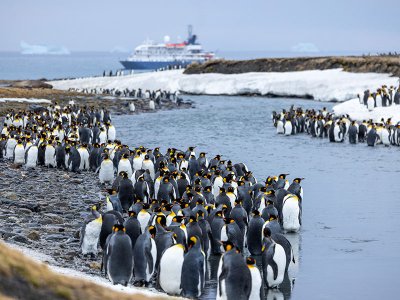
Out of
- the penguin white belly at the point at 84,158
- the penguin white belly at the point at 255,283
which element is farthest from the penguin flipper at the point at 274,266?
the penguin white belly at the point at 84,158

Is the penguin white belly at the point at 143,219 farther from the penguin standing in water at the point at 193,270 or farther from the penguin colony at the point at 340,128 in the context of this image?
the penguin colony at the point at 340,128

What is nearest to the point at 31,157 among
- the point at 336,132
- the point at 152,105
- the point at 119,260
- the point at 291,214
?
the point at 291,214

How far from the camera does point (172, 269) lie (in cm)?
879

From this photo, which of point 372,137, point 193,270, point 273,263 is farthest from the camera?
point 372,137

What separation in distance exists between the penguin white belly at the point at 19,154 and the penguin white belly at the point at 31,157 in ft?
1.78

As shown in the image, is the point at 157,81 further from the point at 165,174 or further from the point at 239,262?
the point at 239,262

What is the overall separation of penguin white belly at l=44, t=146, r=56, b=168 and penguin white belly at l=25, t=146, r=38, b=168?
271 mm

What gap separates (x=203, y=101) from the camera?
47.2 metres

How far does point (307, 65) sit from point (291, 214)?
140ft

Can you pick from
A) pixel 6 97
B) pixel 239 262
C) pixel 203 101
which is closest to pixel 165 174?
pixel 239 262

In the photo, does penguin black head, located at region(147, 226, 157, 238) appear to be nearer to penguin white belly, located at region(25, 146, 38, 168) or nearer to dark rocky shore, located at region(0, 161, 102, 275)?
dark rocky shore, located at region(0, 161, 102, 275)

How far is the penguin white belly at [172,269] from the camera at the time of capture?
8.76 metres

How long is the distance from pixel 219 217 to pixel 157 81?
45837mm

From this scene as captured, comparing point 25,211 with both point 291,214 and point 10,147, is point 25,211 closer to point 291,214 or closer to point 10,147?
point 291,214
